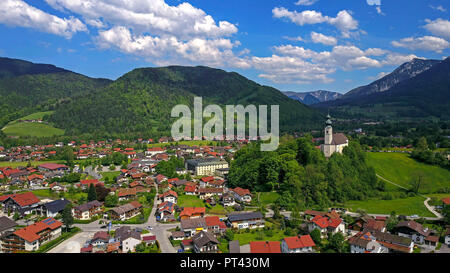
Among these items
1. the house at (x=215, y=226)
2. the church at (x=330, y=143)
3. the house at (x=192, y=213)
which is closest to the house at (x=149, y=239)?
the house at (x=215, y=226)

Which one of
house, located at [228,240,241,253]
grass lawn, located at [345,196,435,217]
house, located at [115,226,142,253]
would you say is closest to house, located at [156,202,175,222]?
house, located at [115,226,142,253]

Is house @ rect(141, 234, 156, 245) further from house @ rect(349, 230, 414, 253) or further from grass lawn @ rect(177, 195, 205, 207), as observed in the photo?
house @ rect(349, 230, 414, 253)

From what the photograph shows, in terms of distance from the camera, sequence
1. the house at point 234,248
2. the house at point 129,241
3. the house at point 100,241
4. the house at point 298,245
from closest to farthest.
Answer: the house at point 234,248 < the house at point 298,245 < the house at point 129,241 < the house at point 100,241

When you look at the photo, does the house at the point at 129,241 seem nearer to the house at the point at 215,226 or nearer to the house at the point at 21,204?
the house at the point at 215,226

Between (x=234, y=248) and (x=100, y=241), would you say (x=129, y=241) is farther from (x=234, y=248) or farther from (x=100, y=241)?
(x=234, y=248)
